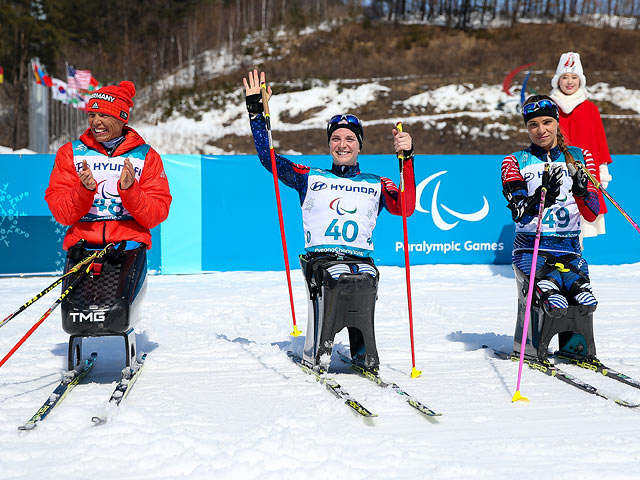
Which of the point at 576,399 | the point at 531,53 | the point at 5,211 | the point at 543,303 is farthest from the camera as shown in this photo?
the point at 531,53

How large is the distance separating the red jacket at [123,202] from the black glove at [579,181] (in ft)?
8.76

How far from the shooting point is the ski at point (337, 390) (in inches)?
135

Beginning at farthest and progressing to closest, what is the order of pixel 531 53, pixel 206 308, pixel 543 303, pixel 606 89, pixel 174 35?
1. pixel 174 35
2. pixel 531 53
3. pixel 606 89
4. pixel 206 308
5. pixel 543 303

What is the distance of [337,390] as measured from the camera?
3.85 meters

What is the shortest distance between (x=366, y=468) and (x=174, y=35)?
52.5 metres

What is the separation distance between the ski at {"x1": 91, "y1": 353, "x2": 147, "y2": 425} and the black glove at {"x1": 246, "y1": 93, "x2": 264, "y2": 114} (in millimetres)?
1884

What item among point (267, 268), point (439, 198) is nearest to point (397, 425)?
point (267, 268)

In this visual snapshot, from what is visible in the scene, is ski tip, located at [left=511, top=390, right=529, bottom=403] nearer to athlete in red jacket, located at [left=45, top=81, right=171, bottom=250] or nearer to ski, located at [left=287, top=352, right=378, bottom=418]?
ski, located at [left=287, top=352, right=378, bottom=418]

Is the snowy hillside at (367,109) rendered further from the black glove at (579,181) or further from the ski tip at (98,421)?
the ski tip at (98,421)

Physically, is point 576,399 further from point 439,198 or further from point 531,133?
point 439,198

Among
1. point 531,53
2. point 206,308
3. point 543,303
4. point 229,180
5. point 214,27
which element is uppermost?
point 214,27

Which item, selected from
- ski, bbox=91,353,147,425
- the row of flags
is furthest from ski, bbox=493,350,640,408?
the row of flags

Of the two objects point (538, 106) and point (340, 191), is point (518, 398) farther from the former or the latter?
point (538, 106)

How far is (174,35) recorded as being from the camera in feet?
168
